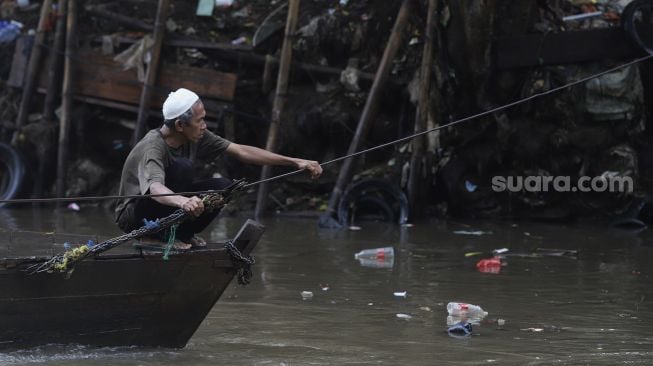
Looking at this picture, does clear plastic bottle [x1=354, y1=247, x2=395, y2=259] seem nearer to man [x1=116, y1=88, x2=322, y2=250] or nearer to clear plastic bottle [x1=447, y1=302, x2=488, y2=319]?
clear plastic bottle [x1=447, y1=302, x2=488, y2=319]

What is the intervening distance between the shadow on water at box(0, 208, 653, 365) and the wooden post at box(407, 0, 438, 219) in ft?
1.95

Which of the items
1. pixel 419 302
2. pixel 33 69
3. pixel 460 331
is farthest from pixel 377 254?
pixel 33 69

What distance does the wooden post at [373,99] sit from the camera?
1012cm

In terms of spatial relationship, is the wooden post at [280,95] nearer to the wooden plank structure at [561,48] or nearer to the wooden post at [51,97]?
the wooden plank structure at [561,48]

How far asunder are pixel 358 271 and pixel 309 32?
464 centimetres

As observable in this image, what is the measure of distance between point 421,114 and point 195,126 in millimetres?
5401

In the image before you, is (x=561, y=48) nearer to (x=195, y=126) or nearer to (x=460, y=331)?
(x=460, y=331)

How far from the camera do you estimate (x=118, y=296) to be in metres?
4.91

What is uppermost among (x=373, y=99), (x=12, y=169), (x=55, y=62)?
(x=55, y=62)

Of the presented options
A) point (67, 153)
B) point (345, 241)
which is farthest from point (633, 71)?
point (67, 153)

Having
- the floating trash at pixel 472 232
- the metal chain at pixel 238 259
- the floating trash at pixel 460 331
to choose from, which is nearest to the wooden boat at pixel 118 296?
the metal chain at pixel 238 259

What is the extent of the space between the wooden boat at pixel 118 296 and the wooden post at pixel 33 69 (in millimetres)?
7208

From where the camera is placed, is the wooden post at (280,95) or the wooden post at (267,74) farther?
the wooden post at (267,74)

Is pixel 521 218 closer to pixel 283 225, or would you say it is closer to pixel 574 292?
pixel 283 225
